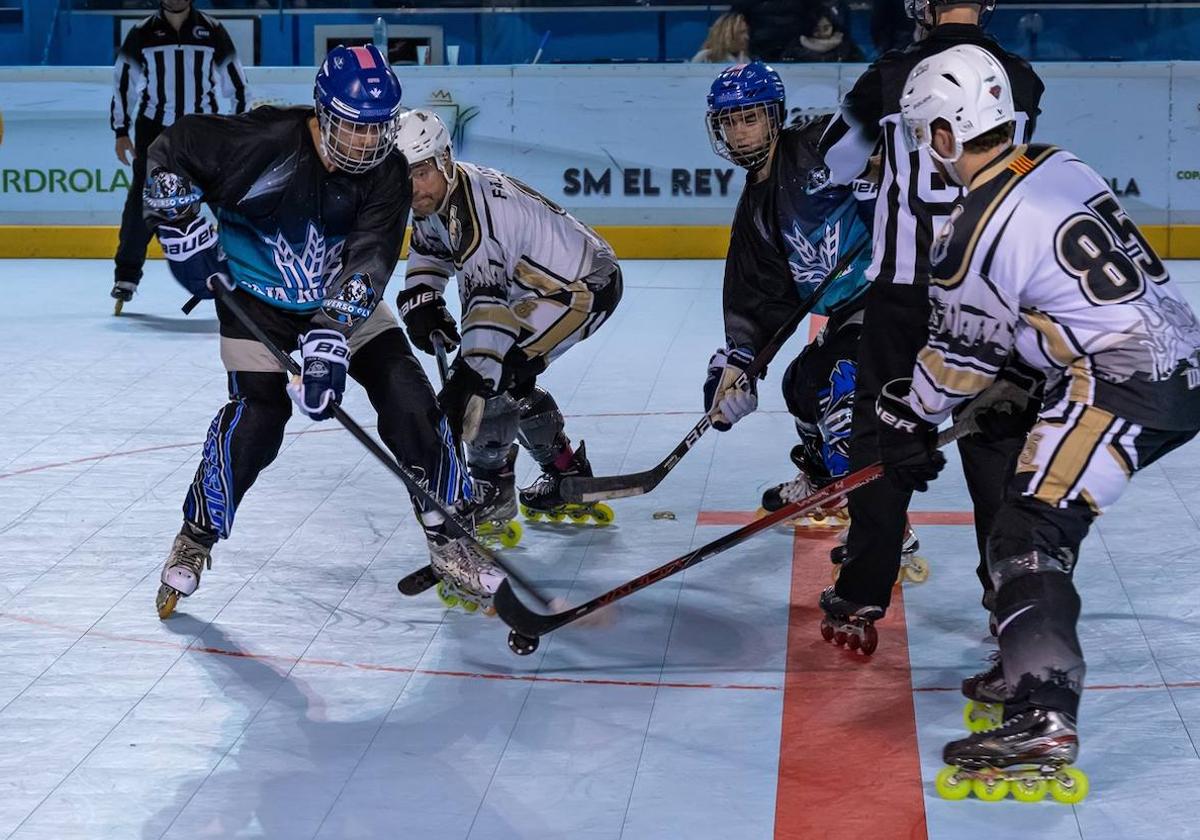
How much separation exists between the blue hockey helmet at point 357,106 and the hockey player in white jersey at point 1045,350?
46.1 inches

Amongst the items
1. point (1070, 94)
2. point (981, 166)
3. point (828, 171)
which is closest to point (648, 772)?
point (981, 166)

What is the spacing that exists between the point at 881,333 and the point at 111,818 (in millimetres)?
1788

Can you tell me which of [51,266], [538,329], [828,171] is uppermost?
[828,171]

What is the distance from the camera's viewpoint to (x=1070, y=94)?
8.81 metres

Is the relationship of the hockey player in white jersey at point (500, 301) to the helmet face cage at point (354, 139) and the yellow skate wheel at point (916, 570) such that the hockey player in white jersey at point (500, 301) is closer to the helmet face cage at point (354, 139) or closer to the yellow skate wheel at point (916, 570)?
the helmet face cage at point (354, 139)

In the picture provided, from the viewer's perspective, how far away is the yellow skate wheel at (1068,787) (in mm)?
2828

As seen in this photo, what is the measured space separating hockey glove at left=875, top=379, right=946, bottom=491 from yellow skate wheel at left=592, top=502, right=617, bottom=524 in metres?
1.54

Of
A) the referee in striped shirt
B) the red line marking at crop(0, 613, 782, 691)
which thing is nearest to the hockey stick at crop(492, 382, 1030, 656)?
the red line marking at crop(0, 613, 782, 691)

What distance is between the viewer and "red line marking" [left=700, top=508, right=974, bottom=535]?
4551 mm

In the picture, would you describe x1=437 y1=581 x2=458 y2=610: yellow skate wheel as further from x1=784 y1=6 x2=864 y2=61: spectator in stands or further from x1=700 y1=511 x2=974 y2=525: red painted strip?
x1=784 y1=6 x2=864 y2=61: spectator in stands

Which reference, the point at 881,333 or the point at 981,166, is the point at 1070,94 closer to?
the point at 881,333

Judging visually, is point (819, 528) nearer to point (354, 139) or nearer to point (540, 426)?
point (540, 426)

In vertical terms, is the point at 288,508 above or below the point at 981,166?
below

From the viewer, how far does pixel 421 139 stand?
3.99 meters
